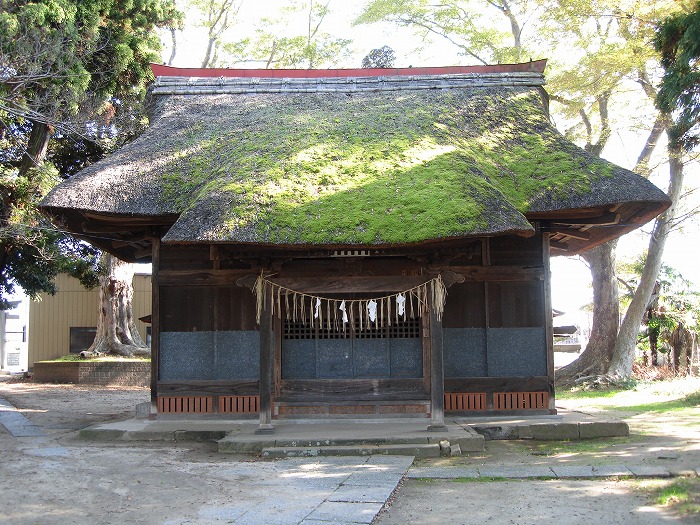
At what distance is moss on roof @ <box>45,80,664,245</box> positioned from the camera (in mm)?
8383

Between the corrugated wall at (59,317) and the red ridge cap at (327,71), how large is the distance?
15.4 meters

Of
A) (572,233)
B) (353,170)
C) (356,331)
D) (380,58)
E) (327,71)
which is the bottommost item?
(356,331)

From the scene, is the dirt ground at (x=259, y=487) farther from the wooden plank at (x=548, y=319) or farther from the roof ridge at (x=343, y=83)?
the roof ridge at (x=343, y=83)

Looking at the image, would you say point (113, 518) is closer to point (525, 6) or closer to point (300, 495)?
point (300, 495)

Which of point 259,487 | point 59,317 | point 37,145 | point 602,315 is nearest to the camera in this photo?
point 259,487

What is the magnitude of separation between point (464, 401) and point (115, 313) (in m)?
15.0

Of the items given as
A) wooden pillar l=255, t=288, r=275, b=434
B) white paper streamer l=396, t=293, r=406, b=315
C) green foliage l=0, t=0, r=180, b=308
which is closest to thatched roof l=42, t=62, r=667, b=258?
white paper streamer l=396, t=293, r=406, b=315

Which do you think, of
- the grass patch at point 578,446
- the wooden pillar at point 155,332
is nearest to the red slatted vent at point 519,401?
the grass patch at point 578,446

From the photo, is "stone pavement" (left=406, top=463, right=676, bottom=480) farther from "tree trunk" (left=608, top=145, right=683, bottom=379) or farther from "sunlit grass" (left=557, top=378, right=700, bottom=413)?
"tree trunk" (left=608, top=145, right=683, bottom=379)

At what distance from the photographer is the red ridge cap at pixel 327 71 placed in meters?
13.3

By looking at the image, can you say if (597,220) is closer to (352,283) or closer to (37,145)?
(352,283)

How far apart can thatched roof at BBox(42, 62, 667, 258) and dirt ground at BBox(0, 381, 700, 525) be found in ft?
9.29

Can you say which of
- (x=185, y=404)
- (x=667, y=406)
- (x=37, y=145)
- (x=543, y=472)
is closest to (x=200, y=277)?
(x=185, y=404)

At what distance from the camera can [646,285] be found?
17.8 m
